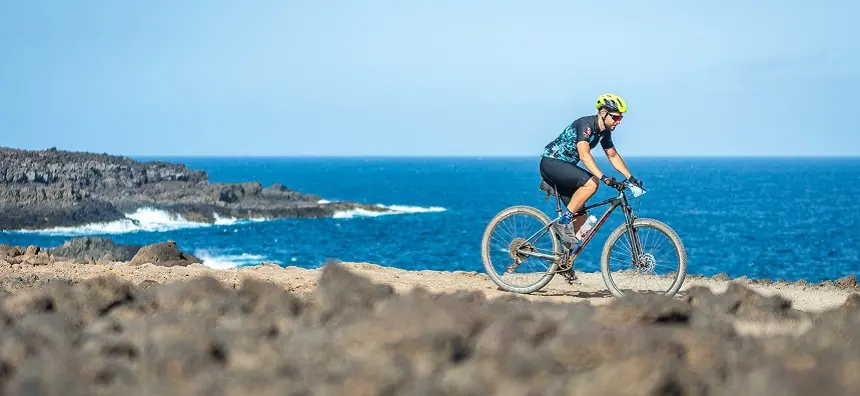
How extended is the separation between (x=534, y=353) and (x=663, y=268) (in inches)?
229

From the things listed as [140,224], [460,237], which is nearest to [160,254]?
[460,237]

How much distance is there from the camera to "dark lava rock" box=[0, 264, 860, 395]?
4.49 m

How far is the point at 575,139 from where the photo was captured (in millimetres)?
10477

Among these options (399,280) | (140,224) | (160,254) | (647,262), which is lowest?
(140,224)

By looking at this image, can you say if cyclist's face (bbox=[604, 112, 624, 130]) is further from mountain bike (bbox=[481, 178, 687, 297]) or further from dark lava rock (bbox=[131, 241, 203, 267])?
dark lava rock (bbox=[131, 241, 203, 267])

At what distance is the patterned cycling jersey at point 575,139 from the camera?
1034 cm

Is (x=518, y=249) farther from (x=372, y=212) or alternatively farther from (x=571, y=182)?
(x=372, y=212)

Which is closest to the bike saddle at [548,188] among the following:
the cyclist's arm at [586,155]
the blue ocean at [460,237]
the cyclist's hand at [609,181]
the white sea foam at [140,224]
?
the cyclist's arm at [586,155]

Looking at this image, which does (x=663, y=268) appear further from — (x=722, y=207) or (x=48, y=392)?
(x=722, y=207)

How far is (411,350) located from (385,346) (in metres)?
0.15

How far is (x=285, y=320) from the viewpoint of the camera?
6.25m

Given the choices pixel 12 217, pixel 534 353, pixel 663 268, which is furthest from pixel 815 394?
pixel 12 217

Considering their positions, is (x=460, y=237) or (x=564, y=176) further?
(x=460, y=237)

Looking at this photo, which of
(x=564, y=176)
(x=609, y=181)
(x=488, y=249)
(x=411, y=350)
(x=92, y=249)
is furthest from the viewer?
(x=92, y=249)
